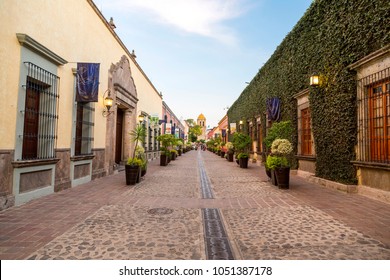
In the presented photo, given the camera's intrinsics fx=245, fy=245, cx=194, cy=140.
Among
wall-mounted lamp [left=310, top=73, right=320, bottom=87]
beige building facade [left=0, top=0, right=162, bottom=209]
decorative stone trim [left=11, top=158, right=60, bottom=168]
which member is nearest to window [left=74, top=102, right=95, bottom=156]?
beige building facade [left=0, top=0, right=162, bottom=209]

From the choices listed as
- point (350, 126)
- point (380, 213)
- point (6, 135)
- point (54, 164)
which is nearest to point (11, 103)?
point (6, 135)

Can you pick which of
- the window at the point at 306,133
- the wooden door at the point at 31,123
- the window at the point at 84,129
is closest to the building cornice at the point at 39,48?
the wooden door at the point at 31,123

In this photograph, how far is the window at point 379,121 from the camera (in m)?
5.92

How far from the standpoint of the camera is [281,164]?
7.85 m

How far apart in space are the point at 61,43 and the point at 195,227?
623 cm

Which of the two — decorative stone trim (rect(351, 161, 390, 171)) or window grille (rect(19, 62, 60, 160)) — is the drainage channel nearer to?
decorative stone trim (rect(351, 161, 390, 171))

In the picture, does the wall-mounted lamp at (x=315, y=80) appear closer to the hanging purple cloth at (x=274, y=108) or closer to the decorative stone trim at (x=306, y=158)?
the decorative stone trim at (x=306, y=158)

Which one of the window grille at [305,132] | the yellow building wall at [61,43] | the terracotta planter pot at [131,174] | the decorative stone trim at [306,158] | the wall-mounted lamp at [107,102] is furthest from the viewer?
the window grille at [305,132]

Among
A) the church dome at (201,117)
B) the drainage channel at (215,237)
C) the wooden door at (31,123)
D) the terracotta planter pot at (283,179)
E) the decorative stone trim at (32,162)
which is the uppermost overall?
the church dome at (201,117)

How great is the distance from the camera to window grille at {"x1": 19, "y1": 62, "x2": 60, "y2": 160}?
5707 millimetres

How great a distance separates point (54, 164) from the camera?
6.57 m

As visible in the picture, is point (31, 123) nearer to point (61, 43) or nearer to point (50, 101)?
point (50, 101)

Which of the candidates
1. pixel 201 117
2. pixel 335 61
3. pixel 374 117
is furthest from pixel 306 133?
pixel 201 117

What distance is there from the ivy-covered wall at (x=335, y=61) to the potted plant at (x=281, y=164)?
1.37 metres
